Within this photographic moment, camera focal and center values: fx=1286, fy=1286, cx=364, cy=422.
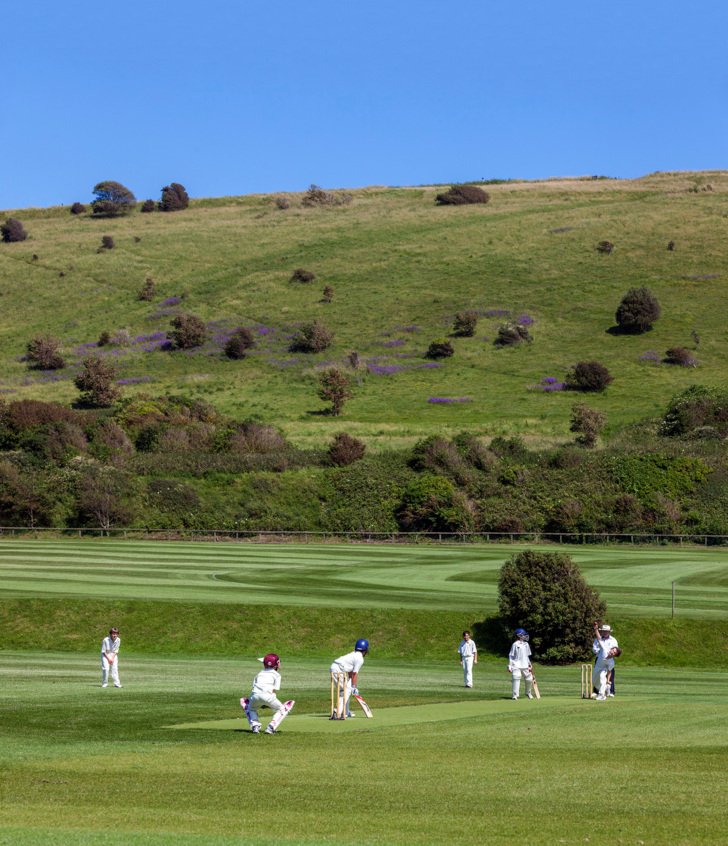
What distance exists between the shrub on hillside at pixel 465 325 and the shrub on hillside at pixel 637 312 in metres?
14.2

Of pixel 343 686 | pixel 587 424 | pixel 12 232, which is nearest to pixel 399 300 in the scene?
pixel 587 424

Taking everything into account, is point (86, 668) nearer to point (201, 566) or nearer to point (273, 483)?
point (201, 566)

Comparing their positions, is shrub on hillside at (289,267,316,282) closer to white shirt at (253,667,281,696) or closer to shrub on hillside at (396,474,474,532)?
shrub on hillside at (396,474,474,532)

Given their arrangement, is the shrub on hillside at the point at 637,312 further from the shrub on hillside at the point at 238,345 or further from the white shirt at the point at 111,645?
the white shirt at the point at 111,645

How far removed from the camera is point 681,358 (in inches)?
4601

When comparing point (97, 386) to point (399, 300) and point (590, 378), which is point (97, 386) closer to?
point (399, 300)

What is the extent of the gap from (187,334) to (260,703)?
359 feet

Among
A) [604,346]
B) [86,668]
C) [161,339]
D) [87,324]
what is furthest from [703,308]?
[86,668]

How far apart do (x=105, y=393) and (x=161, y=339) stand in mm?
23195

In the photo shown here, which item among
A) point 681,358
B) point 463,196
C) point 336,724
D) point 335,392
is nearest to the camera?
point 336,724

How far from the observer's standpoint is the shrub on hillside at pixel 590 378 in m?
112

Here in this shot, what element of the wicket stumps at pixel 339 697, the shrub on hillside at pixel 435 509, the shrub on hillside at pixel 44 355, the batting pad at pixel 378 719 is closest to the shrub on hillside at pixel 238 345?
the shrub on hillside at pixel 44 355

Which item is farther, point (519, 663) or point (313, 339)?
point (313, 339)

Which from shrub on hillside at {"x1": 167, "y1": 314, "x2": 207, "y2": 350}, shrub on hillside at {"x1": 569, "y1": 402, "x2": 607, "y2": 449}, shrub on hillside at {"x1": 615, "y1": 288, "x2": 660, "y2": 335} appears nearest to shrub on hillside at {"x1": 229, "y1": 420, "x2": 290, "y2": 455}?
shrub on hillside at {"x1": 569, "y1": 402, "x2": 607, "y2": 449}
